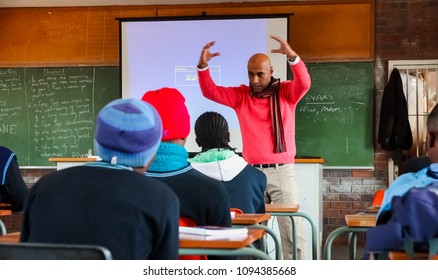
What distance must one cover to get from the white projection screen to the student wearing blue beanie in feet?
18.5

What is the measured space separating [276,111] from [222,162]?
1.51 metres

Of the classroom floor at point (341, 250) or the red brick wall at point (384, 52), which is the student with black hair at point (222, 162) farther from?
the red brick wall at point (384, 52)

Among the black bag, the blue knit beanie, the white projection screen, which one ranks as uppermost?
the white projection screen

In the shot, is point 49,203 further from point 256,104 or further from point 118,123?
point 256,104

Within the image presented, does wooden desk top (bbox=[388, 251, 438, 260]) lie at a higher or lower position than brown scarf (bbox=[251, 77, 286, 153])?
lower

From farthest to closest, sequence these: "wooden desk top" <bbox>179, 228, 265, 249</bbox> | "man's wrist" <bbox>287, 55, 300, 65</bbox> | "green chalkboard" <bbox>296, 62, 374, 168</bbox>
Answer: "green chalkboard" <bbox>296, 62, 374, 168</bbox>, "man's wrist" <bbox>287, 55, 300, 65</bbox>, "wooden desk top" <bbox>179, 228, 265, 249</bbox>

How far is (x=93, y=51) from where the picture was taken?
7957 mm

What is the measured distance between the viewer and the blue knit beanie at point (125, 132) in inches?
70.7

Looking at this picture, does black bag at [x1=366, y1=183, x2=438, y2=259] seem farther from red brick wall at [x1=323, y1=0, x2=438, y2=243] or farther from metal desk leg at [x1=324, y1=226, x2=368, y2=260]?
red brick wall at [x1=323, y1=0, x2=438, y2=243]

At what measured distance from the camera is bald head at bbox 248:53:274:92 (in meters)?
4.88

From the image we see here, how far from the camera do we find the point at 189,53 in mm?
7609

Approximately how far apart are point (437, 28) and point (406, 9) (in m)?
0.37

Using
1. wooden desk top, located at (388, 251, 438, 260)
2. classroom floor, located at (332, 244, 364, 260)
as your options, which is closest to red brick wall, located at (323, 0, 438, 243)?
classroom floor, located at (332, 244, 364, 260)

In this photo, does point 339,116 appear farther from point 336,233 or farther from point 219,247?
point 219,247
